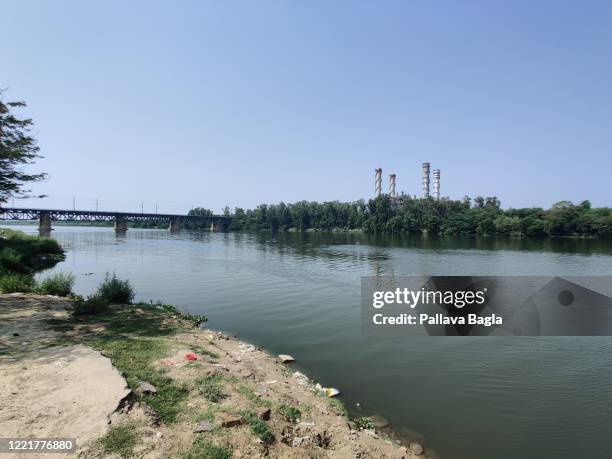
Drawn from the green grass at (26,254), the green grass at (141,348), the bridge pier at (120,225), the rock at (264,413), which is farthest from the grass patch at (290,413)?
the bridge pier at (120,225)

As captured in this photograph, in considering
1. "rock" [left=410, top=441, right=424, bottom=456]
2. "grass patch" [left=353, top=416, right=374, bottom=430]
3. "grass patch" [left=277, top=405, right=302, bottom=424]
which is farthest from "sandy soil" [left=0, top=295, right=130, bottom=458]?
"rock" [left=410, top=441, right=424, bottom=456]

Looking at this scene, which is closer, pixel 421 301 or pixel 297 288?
pixel 421 301

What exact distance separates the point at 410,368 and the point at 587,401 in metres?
5.36

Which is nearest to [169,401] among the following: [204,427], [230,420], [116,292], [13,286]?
[204,427]

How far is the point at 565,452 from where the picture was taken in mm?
8539

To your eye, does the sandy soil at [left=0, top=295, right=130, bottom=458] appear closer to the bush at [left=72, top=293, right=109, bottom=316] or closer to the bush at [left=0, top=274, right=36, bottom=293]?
the bush at [left=72, top=293, right=109, bottom=316]

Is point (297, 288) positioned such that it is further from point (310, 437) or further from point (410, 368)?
point (310, 437)

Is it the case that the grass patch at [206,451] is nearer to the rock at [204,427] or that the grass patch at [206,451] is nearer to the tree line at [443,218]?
the rock at [204,427]

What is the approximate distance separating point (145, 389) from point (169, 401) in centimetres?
73

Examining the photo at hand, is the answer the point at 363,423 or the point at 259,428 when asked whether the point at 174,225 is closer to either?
the point at 363,423

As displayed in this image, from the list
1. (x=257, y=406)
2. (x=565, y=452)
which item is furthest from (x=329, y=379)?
(x=565, y=452)

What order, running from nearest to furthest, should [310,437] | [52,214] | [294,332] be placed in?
[310,437]
[294,332]
[52,214]

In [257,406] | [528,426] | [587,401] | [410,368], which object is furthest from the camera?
[410,368]

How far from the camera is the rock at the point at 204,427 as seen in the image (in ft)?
23.1
